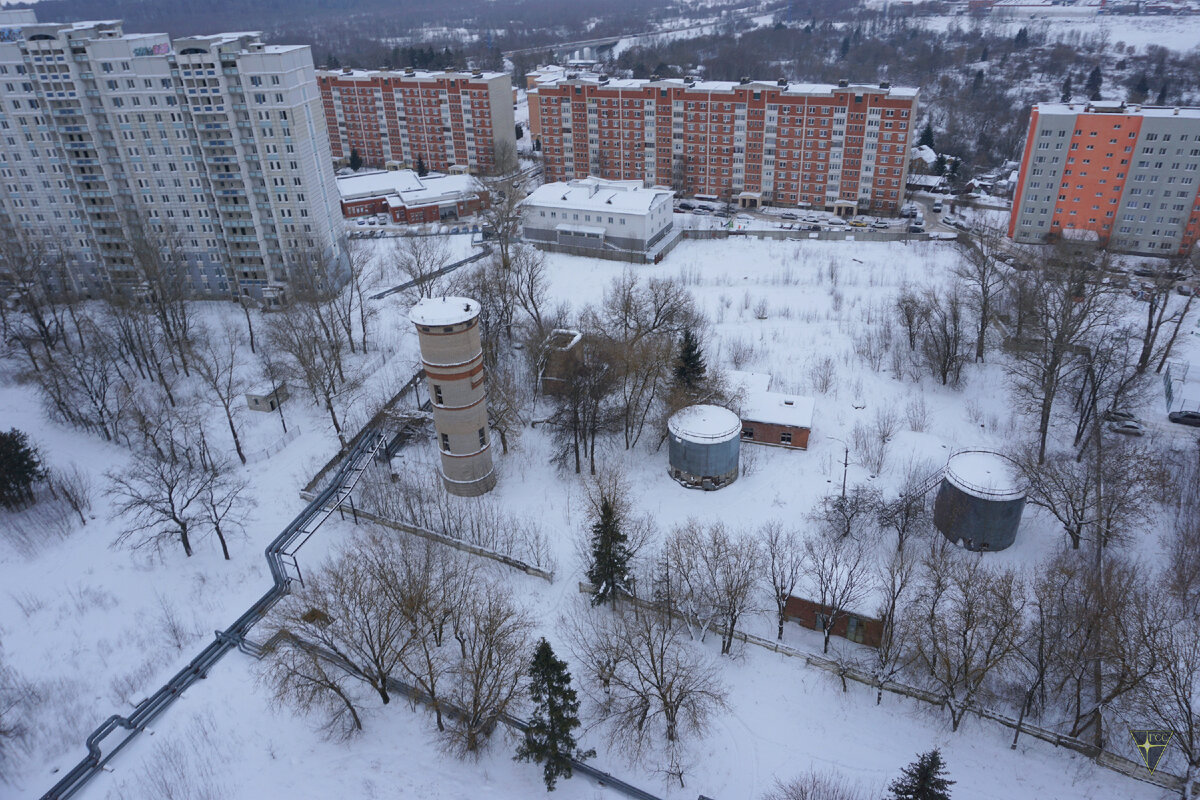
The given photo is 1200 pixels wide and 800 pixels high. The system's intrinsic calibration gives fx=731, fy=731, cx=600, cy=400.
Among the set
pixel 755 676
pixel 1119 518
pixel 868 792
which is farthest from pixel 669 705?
pixel 1119 518

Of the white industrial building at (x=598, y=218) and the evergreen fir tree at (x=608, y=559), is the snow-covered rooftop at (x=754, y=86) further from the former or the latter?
the evergreen fir tree at (x=608, y=559)

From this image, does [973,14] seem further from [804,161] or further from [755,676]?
[755,676]

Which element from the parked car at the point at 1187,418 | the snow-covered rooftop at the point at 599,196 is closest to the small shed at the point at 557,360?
the snow-covered rooftop at the point at 599,196

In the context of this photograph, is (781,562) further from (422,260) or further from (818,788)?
(422,260)

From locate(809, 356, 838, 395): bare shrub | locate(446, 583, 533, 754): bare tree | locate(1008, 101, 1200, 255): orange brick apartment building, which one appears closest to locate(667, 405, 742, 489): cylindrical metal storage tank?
locate(809, 356, 838, 395): bare shrub

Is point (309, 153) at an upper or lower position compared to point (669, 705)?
upper

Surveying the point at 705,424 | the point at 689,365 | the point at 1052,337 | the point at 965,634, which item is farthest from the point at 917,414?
the point at 965,634
